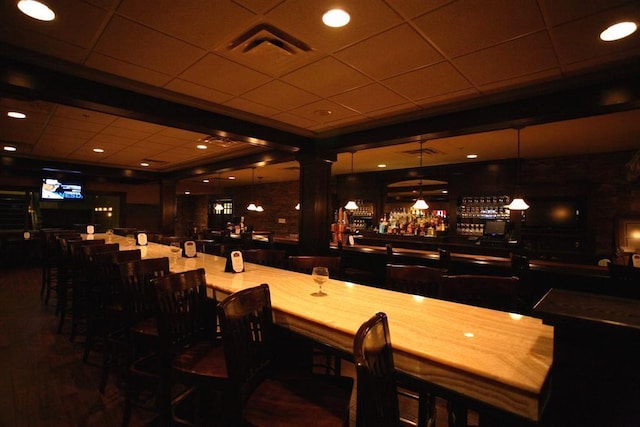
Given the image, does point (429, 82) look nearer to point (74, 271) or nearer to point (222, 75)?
point (222, 75)

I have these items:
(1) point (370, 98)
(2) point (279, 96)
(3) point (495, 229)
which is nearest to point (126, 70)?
(2) point (279, 96)

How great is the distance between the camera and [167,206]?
9.42 metres

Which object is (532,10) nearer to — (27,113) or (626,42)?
(626,42)

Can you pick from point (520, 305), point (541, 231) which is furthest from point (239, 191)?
point (520, 305)

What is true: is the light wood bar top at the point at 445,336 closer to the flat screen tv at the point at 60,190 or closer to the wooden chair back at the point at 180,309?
the wooden chair back at the point at 180,309

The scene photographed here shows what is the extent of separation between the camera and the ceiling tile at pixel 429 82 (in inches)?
111

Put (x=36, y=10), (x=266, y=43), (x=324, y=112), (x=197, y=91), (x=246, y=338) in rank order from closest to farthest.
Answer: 1. (x=246, y=338)
2. (x=36, y=10)
3. (x=266, y=43)
4. (x=197, y=91)
5. (x=324, y=112)

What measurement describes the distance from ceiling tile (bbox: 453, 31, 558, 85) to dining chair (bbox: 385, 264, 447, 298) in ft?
5.67

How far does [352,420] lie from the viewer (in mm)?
2289

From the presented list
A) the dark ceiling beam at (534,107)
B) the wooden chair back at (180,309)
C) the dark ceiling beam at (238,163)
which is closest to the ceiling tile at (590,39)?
the dark ceiling beam at (534,107)

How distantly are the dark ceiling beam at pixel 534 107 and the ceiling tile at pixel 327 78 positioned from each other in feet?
4.08

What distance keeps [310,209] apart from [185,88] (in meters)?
2.67

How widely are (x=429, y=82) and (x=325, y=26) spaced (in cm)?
130

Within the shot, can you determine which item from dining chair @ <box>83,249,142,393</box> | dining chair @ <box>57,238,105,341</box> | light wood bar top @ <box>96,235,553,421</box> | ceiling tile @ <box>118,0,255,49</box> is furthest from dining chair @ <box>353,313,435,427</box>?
dining chair @ <box>57,238,105,341</box>
